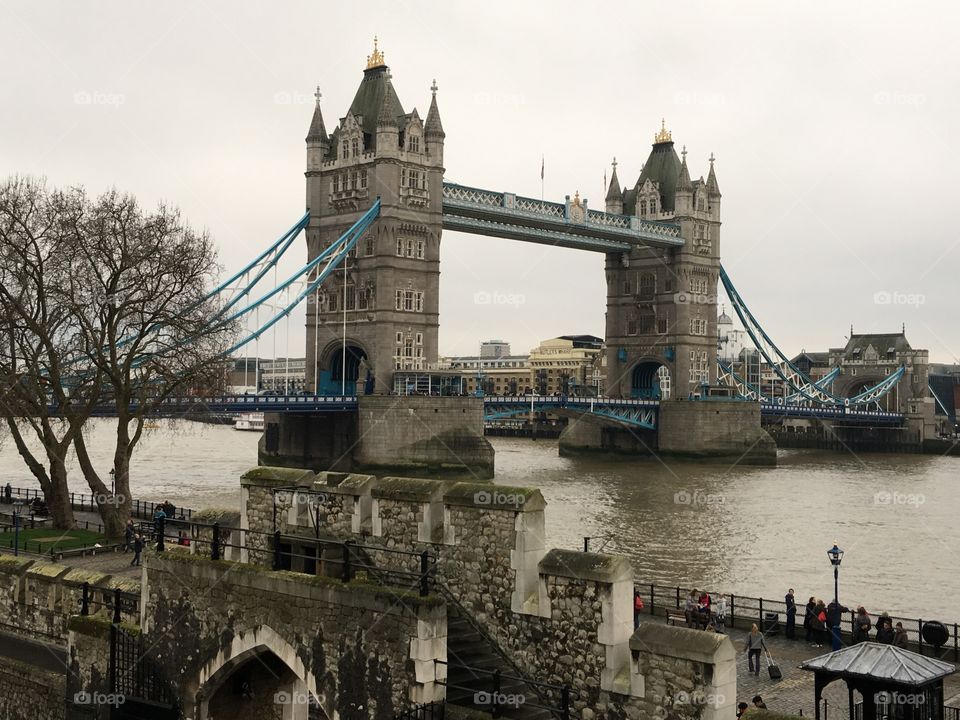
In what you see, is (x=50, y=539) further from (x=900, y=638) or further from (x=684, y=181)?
(x=684, y=181)

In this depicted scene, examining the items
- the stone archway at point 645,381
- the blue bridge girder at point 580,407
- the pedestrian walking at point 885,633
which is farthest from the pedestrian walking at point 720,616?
the stone archway at point 645,381

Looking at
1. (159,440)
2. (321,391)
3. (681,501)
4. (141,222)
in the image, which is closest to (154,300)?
(141,222)

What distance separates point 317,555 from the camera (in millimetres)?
11977

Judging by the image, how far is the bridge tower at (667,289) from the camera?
8662cm

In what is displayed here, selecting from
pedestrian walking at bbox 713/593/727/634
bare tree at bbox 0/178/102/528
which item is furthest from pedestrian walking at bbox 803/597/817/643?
bare tree at bbox 0/178/102/528

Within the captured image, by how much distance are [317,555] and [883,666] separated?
599 centimetres

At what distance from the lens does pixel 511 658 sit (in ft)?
34.5

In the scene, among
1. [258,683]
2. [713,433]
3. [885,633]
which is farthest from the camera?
[713,433]

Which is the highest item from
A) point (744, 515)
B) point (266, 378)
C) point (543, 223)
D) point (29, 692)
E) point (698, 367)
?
point (543, 223)

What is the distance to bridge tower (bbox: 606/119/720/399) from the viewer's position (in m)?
86.6

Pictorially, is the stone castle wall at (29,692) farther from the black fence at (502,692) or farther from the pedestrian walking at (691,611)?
the pedestrian walking at (691,611)

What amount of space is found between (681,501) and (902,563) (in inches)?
627

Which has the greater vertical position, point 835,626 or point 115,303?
point 115,303

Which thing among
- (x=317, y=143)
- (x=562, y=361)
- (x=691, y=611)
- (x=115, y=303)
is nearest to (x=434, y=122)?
(x=317, y=143)
